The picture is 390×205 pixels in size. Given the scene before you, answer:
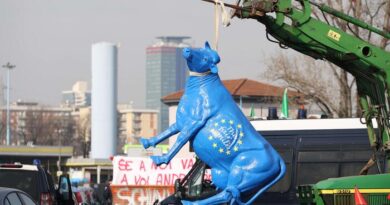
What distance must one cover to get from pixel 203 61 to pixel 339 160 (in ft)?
20.5

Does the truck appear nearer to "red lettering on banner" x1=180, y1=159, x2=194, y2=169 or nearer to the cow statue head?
the cow statue head

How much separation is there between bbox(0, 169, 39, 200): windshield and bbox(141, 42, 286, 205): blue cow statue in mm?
5366

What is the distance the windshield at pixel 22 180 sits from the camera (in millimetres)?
18156

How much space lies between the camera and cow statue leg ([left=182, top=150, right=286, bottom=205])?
13.1 meters

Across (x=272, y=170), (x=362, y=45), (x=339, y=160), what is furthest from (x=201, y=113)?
(x=339, y=160)

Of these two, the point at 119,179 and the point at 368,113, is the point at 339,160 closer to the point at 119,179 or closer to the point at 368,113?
the point at 368,113

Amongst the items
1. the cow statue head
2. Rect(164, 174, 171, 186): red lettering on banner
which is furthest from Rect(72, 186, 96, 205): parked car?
the cow statue head

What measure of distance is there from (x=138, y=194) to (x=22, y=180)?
926 centimetres

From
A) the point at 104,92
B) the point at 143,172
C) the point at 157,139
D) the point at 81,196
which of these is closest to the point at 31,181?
the point at 157,139

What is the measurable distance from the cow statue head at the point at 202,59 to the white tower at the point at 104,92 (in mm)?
98107

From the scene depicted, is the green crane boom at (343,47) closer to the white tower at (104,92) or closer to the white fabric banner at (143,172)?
the white fabric banner at (143,172)

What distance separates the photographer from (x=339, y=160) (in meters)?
18.8

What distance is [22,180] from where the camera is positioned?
719 inches

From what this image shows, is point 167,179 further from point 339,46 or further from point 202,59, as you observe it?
point 202,59
